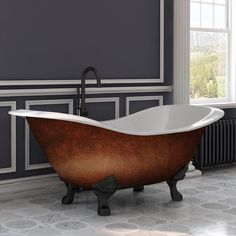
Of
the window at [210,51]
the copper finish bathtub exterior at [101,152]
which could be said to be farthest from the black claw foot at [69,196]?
the window at [210,51]

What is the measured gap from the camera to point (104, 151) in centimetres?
353

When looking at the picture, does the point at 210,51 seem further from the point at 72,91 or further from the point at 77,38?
the point at 72,91

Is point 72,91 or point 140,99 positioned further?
A: point 140,99

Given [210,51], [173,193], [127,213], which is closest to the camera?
[127,213]

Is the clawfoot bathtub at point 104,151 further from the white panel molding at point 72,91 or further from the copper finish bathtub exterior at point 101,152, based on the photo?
the white panel molding at point 72,91

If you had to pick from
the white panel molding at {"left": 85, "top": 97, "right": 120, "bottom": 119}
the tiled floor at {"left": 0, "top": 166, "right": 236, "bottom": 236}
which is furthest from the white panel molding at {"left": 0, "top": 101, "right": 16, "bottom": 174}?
the white panel molding at {"left": 85, "top": 97, "right": 120, "bottom": 119}

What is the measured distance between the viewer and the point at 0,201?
13.1 ft

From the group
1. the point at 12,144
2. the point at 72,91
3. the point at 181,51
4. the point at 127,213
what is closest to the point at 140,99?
the point at 181,51

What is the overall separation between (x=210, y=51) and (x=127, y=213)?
2.54 metres

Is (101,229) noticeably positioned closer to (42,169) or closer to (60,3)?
(42,169)

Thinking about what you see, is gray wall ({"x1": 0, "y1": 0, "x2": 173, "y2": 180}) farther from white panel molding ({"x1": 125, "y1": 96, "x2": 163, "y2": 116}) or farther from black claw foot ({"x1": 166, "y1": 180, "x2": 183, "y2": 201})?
black claw foot ({"x1": 166, "y1": 180, "x2": 183, "y2": 201})

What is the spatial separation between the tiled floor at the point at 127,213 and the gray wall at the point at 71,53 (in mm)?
332

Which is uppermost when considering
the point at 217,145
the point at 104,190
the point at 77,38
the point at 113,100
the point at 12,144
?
the point at 77,38

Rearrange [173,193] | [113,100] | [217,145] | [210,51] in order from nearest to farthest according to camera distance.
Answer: [173,193], [113,100], [217,145], [210,51]
